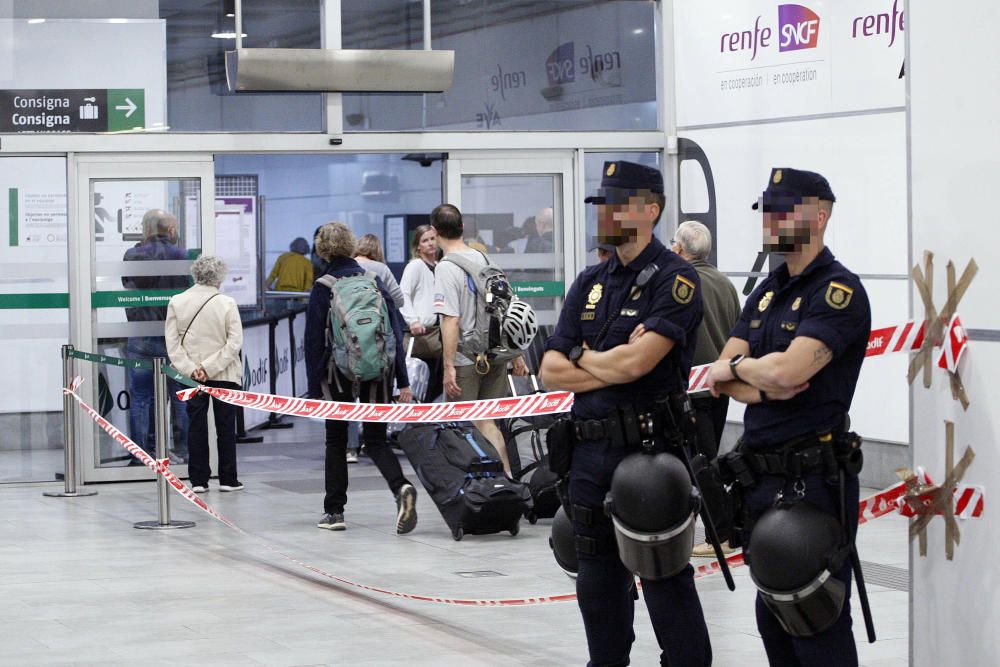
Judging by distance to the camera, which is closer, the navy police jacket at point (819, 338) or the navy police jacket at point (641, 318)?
the navy police jacket at point (819, 338)

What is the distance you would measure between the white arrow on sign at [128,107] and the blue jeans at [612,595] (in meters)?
7.71

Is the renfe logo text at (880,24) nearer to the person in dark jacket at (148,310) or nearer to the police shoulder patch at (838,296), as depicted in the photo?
the person in dark jacket at (148,310)

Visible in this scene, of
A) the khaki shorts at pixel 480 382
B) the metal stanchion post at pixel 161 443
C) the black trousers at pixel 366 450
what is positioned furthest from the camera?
the metal stanchion post at pixel 161 443

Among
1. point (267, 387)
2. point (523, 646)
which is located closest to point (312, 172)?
point (267, 387)

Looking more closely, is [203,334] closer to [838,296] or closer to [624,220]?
[624,220]

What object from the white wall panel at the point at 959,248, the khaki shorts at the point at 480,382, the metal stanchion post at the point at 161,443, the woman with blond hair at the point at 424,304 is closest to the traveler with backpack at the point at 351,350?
the khaki shorts at the point at 480,382

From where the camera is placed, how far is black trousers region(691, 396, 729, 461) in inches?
256

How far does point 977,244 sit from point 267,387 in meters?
11.5

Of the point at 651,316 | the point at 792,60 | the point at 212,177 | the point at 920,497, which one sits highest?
the point at 792,60

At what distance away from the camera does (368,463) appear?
12711mm

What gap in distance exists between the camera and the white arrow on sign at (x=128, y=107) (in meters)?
11.5

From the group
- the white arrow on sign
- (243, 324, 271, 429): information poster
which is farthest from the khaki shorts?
(243, 324, 271, 429): information poster

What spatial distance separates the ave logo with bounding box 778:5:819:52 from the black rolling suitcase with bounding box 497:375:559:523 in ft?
10.7

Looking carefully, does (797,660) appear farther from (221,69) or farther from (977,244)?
(221,69)
